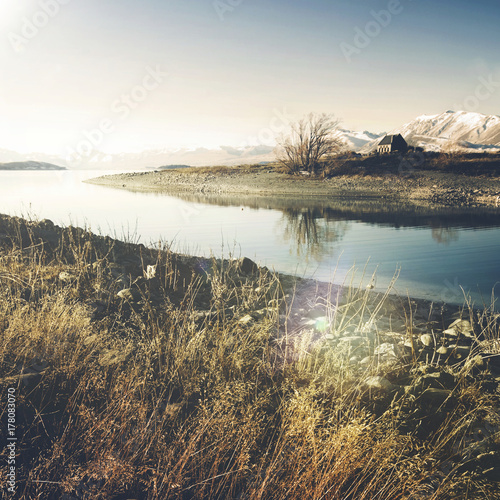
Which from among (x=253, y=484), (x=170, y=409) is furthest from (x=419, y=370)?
(x=170, y=409)

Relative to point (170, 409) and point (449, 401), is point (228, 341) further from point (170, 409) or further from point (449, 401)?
point (449, 401)

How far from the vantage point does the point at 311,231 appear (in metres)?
12.4

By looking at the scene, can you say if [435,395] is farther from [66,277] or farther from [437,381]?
[66,277]

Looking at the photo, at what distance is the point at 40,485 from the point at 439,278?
7369 millimetres

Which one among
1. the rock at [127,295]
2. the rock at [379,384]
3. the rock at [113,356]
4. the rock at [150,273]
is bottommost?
the rock at [379,384]

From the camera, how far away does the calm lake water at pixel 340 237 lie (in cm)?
740

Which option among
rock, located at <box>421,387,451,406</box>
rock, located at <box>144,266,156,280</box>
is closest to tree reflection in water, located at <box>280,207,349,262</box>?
rock, located at <box>144,266,156,280</box>

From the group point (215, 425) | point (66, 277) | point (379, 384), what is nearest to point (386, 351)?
point (379, 384)

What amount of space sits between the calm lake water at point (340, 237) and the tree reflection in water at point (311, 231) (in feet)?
0.10

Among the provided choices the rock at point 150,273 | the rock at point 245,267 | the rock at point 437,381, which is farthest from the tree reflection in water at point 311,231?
the rock at point 437,381

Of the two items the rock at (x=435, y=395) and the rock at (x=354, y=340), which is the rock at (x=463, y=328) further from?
the rock at (x=435, y=395)

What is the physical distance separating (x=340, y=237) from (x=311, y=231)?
1322 millimetres

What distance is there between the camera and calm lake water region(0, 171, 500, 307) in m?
7.40

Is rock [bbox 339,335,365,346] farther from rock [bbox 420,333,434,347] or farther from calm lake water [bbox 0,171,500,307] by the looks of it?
calm lake water [bbox 0,171,500,307]
